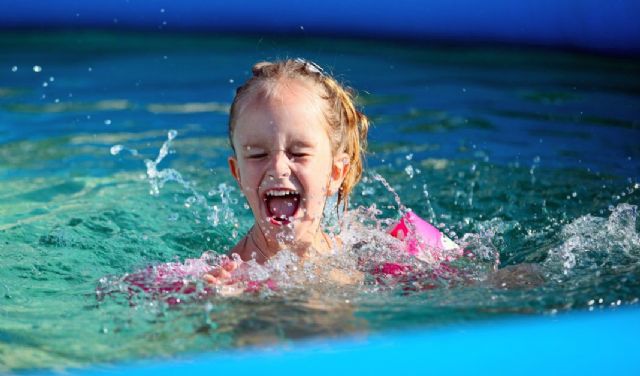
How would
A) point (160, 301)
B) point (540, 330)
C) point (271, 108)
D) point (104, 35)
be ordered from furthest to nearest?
point (104, 35) → point (271, 108) → point (160, 301) → point (540, 330)

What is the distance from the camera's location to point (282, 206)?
273 cm

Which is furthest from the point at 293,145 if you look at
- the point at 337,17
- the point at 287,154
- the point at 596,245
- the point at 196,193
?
the point at 337,17

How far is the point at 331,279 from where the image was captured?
277 cm

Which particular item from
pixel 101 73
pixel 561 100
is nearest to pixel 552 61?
pixel 561 100

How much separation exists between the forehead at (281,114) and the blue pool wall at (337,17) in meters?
3.32

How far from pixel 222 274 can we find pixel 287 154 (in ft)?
1.10

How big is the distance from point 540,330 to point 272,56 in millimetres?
3909

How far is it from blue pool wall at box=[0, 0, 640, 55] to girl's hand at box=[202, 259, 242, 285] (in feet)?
11.5

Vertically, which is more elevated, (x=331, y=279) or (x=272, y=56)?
(x=272, y=56)

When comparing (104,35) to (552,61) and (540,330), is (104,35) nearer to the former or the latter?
(552,61)

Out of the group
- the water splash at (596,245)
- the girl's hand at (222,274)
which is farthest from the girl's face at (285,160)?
the water splash at (596,245)

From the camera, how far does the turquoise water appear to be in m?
2.39

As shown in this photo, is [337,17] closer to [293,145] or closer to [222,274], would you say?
[293,145]

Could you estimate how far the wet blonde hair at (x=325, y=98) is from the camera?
280cm
